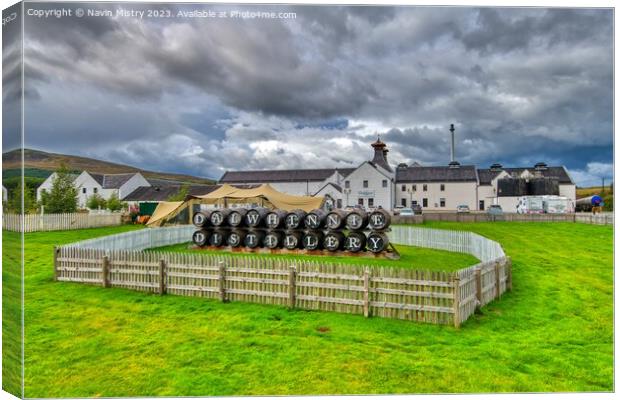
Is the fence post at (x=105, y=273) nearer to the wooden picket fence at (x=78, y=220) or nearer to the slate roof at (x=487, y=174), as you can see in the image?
the wooden picket fence at (x=78, y=220)

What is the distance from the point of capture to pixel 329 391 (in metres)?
5.65

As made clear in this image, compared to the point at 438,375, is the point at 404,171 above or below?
above

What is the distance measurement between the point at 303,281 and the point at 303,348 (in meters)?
2.90

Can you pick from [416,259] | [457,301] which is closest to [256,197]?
[416,259]

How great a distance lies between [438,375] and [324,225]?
12.3 m

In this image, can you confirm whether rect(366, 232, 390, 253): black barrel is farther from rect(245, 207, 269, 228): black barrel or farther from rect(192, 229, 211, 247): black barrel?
rect(192, 229, 211, 247): black barrel

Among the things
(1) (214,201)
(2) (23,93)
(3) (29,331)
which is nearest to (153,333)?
(3) (29,331)

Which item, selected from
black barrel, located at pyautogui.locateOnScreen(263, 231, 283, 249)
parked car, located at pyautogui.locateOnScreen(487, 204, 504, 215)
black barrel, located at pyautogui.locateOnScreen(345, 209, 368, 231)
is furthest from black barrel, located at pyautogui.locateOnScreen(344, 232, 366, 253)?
parked car, located at pyautogui.locateOnScreen(487, 204, 504, 215)

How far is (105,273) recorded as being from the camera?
11617mm

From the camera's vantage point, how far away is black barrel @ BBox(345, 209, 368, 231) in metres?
17.2

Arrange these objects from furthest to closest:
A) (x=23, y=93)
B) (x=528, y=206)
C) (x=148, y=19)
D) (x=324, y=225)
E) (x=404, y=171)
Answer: (x=404, y=171) → (x=528, y=206) → (x=324, y=225) → (x=148, y=19) → (x=23, y=93)

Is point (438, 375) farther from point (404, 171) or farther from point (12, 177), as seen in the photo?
point (404, 171)

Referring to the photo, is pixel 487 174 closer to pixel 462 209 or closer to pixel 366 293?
pixel 366 293

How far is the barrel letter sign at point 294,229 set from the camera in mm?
17234
